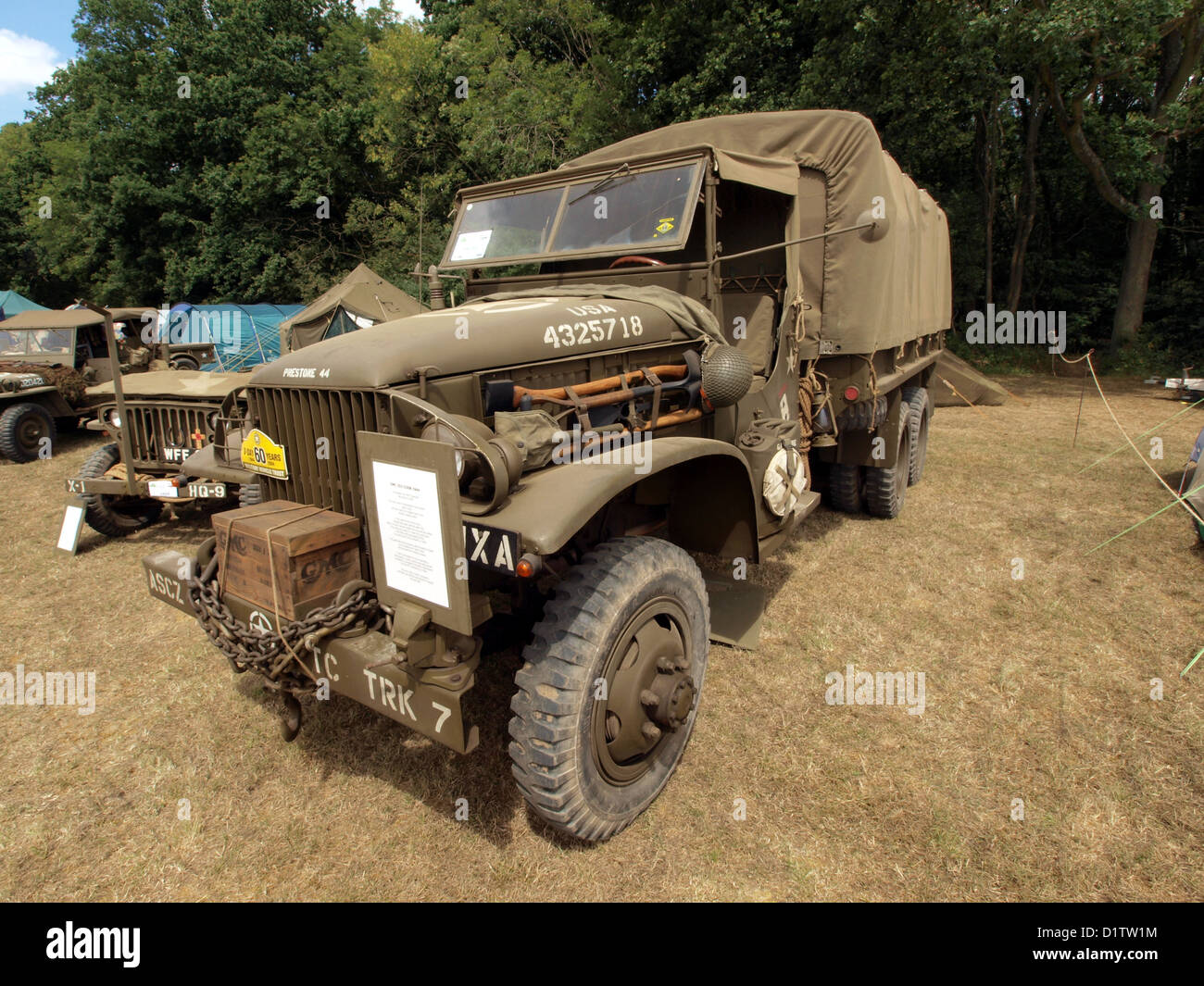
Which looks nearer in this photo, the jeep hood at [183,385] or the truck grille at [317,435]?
the truck grille at [317,435]

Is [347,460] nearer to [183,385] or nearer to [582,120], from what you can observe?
[183,385]

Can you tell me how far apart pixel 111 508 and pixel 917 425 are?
7.05m

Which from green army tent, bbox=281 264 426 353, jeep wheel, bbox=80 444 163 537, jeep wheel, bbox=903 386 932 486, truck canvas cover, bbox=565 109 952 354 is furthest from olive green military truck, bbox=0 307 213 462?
jeep wheel, bbox=903 386 932 486

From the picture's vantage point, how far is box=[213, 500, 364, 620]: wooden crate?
2447 millimetres

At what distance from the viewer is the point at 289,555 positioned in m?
2.40

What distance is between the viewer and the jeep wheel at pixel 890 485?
584 cm

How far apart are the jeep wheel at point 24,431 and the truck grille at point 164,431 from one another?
500 centimetres

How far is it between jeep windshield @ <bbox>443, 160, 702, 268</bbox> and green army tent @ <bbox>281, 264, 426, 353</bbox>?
10000 millimetres

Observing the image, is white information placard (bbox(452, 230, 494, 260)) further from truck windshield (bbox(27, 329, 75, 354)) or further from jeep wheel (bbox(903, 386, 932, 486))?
truck windshield (bbox(27, 329, 75, 354))

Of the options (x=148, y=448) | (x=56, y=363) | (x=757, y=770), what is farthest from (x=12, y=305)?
(x=757, y=770)

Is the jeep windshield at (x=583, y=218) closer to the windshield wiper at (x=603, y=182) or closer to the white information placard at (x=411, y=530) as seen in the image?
the windshield wiper at (x=603, y=182)

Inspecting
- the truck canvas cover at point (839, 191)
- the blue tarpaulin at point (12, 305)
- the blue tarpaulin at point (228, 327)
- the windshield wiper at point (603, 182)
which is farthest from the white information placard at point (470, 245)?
the blue tarpaulin at point (12, 305)

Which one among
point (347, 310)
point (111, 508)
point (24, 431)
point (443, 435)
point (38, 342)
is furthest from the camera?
point (347, 310)

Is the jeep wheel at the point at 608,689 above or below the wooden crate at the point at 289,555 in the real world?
below
